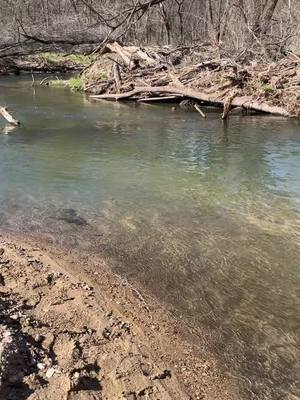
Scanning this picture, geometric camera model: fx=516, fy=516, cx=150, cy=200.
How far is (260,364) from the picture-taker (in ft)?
14.4

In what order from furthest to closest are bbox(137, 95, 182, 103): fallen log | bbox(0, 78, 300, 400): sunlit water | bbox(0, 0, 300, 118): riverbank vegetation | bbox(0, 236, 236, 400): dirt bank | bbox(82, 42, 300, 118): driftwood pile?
bbox(137, 95, 182, 103): fallen log
bbox(0, 0, 300, 118): riverbank vegetation
bbox(82, 42, 300, 118): driftwood pile
bbox(0, 78, 300, 400): sunlit water
bbox(0, 236, 236, 400): dirt bank

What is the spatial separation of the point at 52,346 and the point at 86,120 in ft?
43.5

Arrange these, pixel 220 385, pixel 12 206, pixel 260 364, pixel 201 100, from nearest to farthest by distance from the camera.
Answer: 1. pixel 220 385
2. pixel 260 364
3. pixel 12 206
4. pixel 201 100

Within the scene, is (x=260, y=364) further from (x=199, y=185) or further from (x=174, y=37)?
(x=174, y=37)

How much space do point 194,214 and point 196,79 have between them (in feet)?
43.0

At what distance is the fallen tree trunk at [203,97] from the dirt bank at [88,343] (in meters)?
13.2

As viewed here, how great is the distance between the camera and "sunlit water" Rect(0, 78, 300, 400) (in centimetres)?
496

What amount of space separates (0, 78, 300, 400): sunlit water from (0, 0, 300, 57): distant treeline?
2863 mm

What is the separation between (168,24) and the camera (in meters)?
33.6

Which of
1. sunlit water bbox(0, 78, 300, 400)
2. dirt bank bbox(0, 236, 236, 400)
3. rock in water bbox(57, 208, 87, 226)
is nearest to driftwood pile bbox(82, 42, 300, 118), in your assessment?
sunlit water bbox(0, 78, 300, 400)

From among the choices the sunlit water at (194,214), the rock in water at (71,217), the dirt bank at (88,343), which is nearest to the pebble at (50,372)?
the dirt bank at (88,343)

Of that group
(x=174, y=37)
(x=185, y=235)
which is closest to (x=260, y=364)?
(x=185, y=235)

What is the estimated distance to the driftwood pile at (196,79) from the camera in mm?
17875

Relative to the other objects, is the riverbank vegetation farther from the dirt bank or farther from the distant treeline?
the dirt bank
